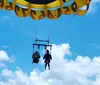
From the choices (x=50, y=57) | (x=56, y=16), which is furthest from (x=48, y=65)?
(x=56, y=16)

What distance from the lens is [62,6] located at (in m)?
46.8

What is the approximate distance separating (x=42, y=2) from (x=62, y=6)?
1979 millimetres

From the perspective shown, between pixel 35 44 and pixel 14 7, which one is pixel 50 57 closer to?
pixel 35 44

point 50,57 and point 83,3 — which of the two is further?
point 50,57

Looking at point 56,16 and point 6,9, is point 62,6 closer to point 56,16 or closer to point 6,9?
point 56,16

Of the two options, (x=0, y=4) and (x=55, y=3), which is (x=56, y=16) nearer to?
(x=55, y=3)

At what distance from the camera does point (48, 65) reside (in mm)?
49656

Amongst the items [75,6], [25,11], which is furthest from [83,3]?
[25,11]

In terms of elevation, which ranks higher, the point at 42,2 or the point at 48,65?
the point at 42,2

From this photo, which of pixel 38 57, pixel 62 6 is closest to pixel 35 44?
pixel 38 57

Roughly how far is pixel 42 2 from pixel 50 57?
4592mm

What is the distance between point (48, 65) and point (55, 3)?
17.2 feet

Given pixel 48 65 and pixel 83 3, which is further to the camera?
pixel 48 65

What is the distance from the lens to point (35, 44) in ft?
160
